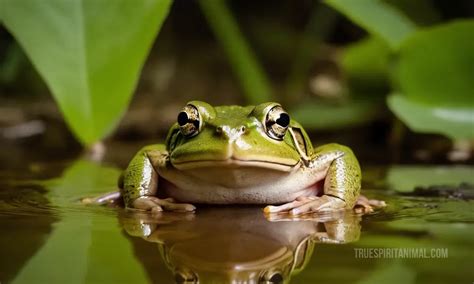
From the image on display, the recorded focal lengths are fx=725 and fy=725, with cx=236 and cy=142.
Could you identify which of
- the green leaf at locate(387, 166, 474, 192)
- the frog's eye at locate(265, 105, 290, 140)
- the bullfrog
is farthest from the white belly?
the green leaf at locate(387, 166, 474, 192)

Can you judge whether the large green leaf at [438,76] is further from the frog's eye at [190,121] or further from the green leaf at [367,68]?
the frog's eye at [190,121]

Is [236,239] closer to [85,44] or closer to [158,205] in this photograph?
[158,205]

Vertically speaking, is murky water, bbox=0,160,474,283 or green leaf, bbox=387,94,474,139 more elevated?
green leaf, bbox=387,94,474,139

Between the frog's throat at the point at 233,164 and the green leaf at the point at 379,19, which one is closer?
the frog's throat at the point at 233,164

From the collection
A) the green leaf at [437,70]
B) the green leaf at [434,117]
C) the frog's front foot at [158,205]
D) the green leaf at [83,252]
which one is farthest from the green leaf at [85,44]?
the green leaf at [437,70]

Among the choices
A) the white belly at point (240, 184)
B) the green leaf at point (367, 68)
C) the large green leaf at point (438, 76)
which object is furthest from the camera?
the green leaf at point (367, 68)

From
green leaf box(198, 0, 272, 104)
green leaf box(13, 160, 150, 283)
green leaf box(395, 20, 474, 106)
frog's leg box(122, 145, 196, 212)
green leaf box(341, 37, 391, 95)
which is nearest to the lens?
green leaf box(13, 160, 150, 283)

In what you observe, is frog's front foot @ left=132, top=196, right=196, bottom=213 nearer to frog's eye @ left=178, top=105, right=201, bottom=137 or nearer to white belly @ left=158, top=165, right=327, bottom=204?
white belly @ left=158, top=165, right=327, bottom=204

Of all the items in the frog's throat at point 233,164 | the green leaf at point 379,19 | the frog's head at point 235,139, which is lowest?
the frog's throat at point 233,164

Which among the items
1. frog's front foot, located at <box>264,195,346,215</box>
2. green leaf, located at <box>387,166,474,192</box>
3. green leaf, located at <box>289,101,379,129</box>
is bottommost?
frog's front foot, located at <box>264,195,346,215</box>
